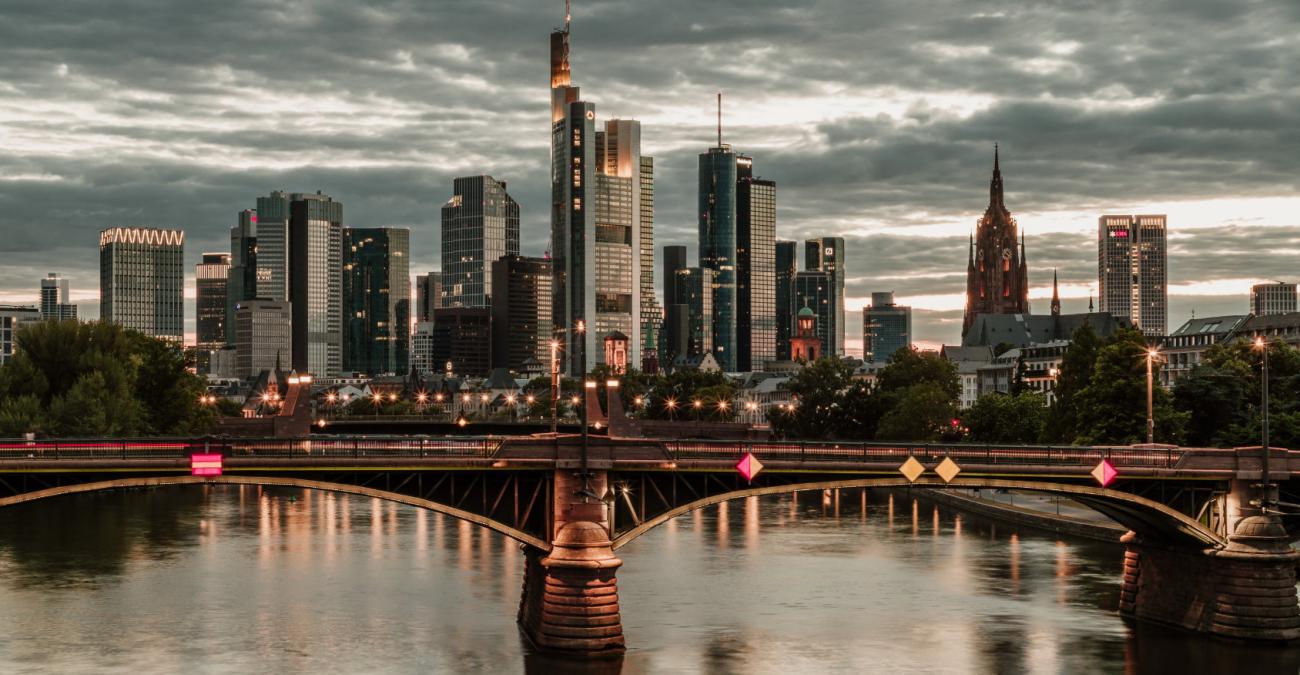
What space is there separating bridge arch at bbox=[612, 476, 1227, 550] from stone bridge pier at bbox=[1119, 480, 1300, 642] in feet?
2.51

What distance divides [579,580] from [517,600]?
53.4 ft

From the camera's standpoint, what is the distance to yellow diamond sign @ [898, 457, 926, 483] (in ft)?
224

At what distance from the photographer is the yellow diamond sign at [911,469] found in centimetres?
6838

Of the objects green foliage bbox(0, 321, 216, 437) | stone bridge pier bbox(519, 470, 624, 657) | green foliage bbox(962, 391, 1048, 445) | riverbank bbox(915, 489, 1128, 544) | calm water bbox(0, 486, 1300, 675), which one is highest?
green foliage bbox(0, 321, 216, 437)

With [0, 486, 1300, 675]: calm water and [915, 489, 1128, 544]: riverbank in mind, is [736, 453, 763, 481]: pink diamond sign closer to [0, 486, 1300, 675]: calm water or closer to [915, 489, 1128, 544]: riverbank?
[0, 486, 1300, 675]: calm water

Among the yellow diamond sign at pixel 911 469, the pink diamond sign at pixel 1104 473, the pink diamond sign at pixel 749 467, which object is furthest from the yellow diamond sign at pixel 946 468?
the pink diamond sign at pixel 749 467

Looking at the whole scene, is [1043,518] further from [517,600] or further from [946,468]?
[946,468]

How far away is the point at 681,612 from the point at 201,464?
24.9 metres

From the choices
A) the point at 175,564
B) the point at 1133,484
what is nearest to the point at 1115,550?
the point at 1133,484

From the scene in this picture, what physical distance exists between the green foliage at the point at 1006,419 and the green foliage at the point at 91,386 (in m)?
76.0

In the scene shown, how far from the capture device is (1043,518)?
11688 centimetres

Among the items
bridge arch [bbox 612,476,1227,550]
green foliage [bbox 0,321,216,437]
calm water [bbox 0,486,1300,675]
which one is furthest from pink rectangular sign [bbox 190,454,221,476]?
green foliage [bbox 0,321,216,437]

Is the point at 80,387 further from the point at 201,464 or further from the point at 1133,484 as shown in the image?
the point at 1133,484

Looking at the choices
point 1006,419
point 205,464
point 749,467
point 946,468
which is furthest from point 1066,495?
point 1006,419
